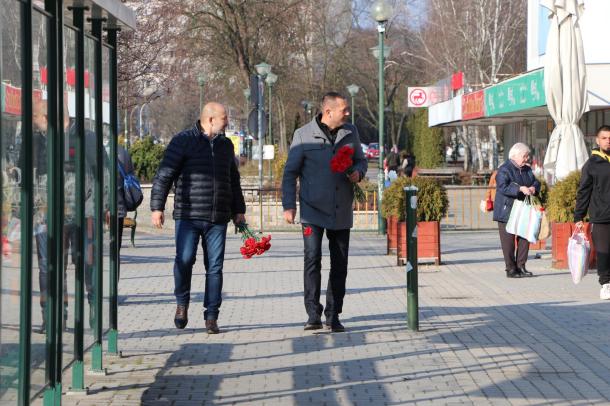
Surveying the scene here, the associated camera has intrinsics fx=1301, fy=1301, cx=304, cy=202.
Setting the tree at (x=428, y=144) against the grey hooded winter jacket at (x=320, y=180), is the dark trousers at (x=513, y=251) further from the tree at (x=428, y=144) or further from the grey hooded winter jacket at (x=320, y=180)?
the tree at (x=428, y=144)

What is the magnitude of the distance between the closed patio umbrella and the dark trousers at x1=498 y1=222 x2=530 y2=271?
133 inches

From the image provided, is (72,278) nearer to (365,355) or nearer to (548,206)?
(365,355)

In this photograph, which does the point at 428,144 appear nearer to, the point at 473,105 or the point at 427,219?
the point at 473,105

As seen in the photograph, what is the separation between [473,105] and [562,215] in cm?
2514

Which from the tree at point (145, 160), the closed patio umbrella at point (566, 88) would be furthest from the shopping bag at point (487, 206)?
the tree at point (145, 160)

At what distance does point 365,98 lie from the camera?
80500mm

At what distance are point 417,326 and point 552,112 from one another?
30.2ft

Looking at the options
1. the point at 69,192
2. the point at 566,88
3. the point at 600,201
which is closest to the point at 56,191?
the point at 69,192

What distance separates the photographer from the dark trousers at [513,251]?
49.1ft

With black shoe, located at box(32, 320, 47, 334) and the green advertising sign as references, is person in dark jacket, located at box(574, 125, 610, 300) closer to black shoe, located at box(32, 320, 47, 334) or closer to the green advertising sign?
black shoe, located at box(32, 320, 47, 334)

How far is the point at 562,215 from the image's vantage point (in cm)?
1569

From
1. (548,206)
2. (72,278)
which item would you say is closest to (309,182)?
(72,278)

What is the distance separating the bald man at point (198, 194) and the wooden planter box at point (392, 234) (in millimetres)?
7991

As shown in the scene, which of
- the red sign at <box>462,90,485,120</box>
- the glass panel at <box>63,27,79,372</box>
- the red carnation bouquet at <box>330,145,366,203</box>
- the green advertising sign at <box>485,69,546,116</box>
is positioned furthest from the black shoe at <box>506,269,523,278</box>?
the red sign at <box>462,90,485,120</box>
